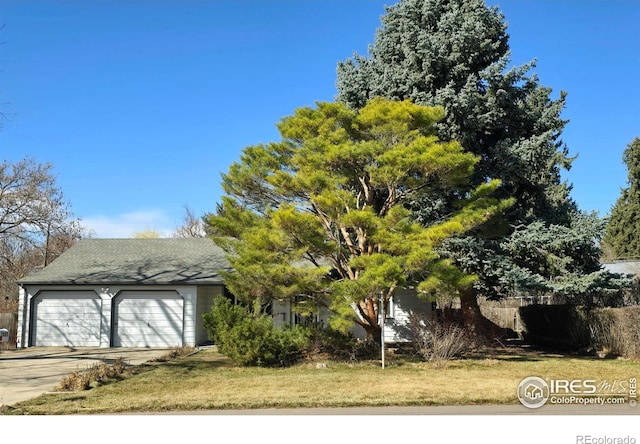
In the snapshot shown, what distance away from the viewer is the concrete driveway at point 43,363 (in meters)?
10.6

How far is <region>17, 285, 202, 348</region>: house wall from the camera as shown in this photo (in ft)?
63.6

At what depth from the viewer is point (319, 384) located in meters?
10.8

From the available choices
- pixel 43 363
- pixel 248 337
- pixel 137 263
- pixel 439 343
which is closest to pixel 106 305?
pixel 137 263

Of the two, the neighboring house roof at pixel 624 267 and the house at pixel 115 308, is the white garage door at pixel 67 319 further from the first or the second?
the neighboring house roof at pixel 624 267

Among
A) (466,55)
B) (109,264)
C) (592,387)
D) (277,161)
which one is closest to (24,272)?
(109,264)

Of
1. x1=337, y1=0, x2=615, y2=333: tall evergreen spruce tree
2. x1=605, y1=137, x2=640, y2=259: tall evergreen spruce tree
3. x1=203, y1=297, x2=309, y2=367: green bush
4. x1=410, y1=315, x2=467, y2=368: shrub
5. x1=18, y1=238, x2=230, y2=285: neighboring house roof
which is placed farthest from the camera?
x1=605, y1=137, x2=640, y2=259: tall evergreen spruce tree

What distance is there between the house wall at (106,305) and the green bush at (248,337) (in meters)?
5.15

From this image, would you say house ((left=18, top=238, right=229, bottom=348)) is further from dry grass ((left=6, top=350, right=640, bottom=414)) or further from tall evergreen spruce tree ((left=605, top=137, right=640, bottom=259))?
tall evergreen spruce tree ((left=605, top=137, right=640, bottom=259))

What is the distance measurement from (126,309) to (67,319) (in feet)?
7.61

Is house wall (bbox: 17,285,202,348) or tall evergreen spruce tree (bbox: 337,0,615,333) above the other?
tall evergreen spruce tree (bbox: 337,0,615,333)

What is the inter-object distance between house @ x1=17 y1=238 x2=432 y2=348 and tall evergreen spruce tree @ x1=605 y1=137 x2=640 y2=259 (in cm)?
2721

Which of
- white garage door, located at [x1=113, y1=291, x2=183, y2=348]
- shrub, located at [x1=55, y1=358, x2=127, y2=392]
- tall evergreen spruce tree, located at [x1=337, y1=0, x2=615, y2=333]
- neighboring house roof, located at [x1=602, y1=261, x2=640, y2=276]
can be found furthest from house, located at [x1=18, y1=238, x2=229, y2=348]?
neighboring house roof, located at [x1=602, y1=261, x2=640, y2=276]

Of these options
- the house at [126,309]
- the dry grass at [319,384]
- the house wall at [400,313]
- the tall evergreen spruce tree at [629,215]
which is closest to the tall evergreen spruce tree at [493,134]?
the house wall at [400,313]

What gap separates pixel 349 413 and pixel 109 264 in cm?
1626
